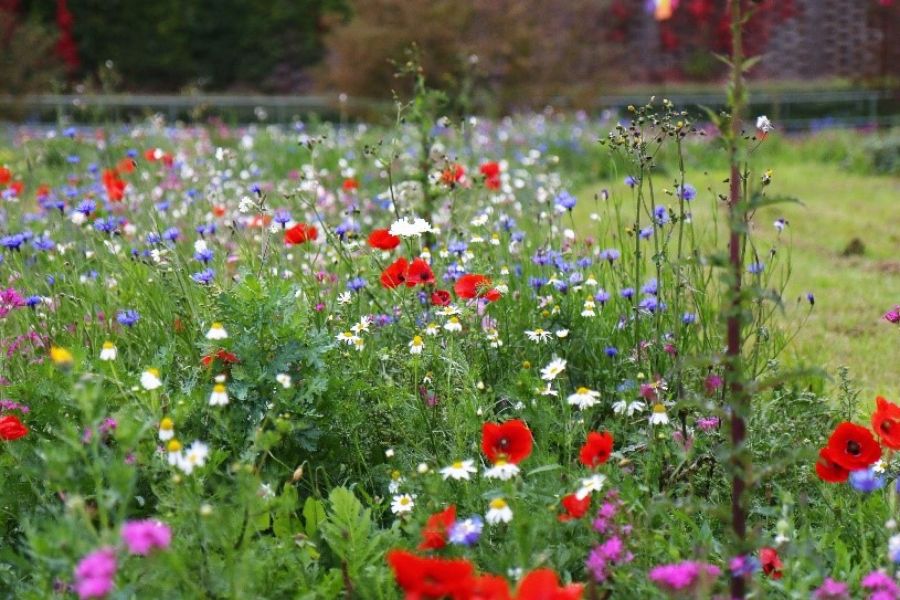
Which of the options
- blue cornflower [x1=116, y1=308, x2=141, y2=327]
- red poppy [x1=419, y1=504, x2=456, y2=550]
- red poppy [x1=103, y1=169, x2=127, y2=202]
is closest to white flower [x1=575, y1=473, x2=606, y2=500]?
red poppy [x1=419, y1=504, x2=456, y2=550]

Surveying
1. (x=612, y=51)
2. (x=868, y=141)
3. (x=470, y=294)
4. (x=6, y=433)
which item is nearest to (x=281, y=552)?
(x=6, y=433)

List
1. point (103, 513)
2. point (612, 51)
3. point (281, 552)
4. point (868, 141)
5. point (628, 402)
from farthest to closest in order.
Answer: point (612, 51), point (868, 141), point (628, 402), point (281, 552), point (103, 513)

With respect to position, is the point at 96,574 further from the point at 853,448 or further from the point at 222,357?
the point at 853,448

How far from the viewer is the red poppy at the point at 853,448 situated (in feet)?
6.59

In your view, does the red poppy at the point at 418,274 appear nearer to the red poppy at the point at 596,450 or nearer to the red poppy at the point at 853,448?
the red poppy at the point at 596,450

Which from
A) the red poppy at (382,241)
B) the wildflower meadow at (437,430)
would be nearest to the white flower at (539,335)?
the wildflower meadow at (437,430)

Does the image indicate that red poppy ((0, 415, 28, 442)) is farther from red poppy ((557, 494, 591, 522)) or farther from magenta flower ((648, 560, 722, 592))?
magenta flower ((648, 560, 722, 592))

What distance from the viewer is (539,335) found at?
266 centimetres

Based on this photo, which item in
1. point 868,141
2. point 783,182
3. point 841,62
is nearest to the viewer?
point 783,182

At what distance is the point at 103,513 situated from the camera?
4.82 feet

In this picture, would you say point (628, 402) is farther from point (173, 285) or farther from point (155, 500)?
point (173, 285)

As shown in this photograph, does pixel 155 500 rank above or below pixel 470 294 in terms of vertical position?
below

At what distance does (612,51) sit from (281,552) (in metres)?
12.1

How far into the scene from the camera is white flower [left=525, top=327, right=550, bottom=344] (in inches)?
103
